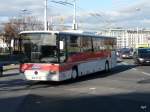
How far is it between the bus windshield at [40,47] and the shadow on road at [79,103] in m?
4.81

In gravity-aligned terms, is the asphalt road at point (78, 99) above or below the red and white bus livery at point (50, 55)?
below

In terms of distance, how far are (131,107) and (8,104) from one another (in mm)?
4010

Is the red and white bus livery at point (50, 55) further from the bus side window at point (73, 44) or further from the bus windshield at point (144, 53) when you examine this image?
the bus windshield at point (144, 53)

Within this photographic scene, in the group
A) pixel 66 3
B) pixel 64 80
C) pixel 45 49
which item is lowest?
pixel 64 80

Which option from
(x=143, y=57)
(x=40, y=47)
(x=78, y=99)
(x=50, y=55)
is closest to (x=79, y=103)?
(x=78, y=99)

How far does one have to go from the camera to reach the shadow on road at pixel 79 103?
14.4m

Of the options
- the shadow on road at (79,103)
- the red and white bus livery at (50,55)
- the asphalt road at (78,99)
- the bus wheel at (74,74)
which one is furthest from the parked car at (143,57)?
the shadow on road at (79,103)

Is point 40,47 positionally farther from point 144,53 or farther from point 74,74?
point 144,53

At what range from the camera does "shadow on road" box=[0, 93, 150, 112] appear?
14.4 m

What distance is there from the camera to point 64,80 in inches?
1000

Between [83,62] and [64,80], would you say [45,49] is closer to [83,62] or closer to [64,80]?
[64,80]

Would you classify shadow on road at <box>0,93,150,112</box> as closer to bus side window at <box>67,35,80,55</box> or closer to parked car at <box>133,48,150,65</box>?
bus side window at <box>67,35,80,55</box>

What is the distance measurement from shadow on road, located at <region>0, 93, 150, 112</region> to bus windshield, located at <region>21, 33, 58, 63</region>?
189 inches

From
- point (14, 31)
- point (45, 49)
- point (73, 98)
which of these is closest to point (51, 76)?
point (45, 49)
